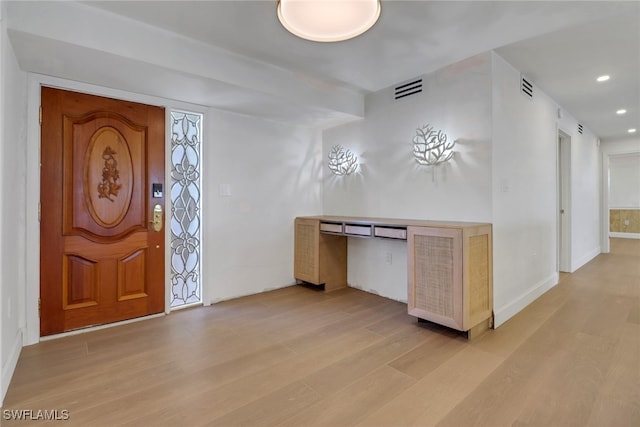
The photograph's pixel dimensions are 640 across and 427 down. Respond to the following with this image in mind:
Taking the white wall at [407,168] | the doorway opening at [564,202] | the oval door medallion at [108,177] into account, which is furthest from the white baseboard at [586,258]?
the oval door medallion at [108,177]

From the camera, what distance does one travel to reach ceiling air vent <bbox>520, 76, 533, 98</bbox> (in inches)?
125

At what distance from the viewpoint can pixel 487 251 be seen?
2.63m

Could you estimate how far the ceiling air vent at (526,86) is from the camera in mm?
3174

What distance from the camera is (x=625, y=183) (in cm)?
842

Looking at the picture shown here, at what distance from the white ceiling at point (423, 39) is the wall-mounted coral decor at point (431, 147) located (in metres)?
0.63

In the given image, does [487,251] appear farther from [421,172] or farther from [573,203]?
[573,203]

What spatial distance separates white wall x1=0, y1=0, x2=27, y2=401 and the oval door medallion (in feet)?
1.40

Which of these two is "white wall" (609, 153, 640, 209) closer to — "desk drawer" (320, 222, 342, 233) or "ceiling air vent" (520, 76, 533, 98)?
"ceiling air vent" (520, 76, 533, 98)

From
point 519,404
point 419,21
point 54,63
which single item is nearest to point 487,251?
point 519,404

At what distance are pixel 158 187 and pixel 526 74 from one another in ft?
12.9

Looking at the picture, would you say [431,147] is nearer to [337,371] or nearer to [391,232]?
[391,232]

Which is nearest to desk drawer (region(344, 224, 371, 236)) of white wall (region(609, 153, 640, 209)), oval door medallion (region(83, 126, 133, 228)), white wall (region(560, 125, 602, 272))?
oval door medallion (region(83, 126, 133, 228))

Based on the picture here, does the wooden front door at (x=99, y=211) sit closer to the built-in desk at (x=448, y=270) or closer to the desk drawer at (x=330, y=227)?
the desk drawer at (x=330, y=227)

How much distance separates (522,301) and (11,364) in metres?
4.22
